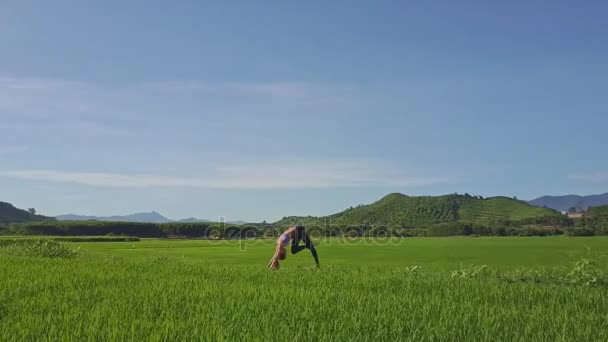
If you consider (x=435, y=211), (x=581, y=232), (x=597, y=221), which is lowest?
(x=581, y=232)

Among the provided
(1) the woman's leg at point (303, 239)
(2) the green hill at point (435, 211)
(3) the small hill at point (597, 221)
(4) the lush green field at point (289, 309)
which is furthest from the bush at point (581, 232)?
(1) the woman's leg at point (303, 239)

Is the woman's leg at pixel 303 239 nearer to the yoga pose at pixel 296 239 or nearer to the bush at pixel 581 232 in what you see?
the yoga pose at pixel 296 239

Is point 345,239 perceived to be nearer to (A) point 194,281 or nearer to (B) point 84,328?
(A) point 194,281

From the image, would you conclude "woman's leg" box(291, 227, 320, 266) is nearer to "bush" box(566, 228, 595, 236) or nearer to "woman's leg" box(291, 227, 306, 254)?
"woman's leg" box(291, 227, 306, 254)

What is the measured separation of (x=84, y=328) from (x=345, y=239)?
6053 cm

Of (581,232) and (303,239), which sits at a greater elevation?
(303,239)

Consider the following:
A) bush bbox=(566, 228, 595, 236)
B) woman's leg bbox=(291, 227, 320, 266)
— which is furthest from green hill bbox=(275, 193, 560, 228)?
woman's leg bbox=(291, 227, 320, 266)

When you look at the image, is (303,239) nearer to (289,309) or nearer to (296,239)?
(296,239)

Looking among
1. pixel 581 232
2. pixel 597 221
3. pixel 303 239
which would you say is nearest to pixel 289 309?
pixel 303 239

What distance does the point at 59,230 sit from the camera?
327 feet

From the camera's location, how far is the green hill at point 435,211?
122 m

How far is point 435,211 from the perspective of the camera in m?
131

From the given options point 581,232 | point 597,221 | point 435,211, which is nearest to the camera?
point 581,232

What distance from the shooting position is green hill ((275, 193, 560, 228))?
399 feet
